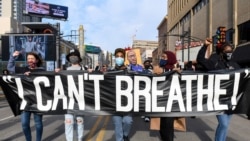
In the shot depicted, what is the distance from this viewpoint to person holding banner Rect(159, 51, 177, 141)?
6.99m

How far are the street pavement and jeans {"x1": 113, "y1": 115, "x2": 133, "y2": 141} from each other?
1424 millimetres

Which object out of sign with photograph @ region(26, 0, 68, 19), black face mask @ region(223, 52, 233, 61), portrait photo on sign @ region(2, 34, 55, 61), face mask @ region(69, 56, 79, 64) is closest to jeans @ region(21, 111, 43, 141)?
face mask @ region(69, 56, 79, 64)

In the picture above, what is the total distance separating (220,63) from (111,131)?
3.68m

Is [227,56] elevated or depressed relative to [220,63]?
elevated

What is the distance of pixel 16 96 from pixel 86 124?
13.3 ft

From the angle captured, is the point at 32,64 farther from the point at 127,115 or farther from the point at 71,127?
the point at 127,115

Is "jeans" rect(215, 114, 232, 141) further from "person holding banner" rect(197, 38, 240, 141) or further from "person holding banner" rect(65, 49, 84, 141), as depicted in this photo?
"person holding banner" rect(65, 49, 84, 141)

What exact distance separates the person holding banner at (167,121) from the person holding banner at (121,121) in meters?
0.58

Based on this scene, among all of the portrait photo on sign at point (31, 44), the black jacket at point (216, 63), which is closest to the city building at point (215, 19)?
the portrait photo on sign at point (31, 44)

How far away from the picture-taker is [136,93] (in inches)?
283

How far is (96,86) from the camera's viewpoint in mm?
7238

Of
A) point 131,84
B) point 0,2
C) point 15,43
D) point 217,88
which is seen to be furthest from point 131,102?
point 0,2

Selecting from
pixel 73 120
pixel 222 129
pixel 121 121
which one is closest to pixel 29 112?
pixel 73 120

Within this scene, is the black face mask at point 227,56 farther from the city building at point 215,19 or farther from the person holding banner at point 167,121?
the city building at point 215,19
